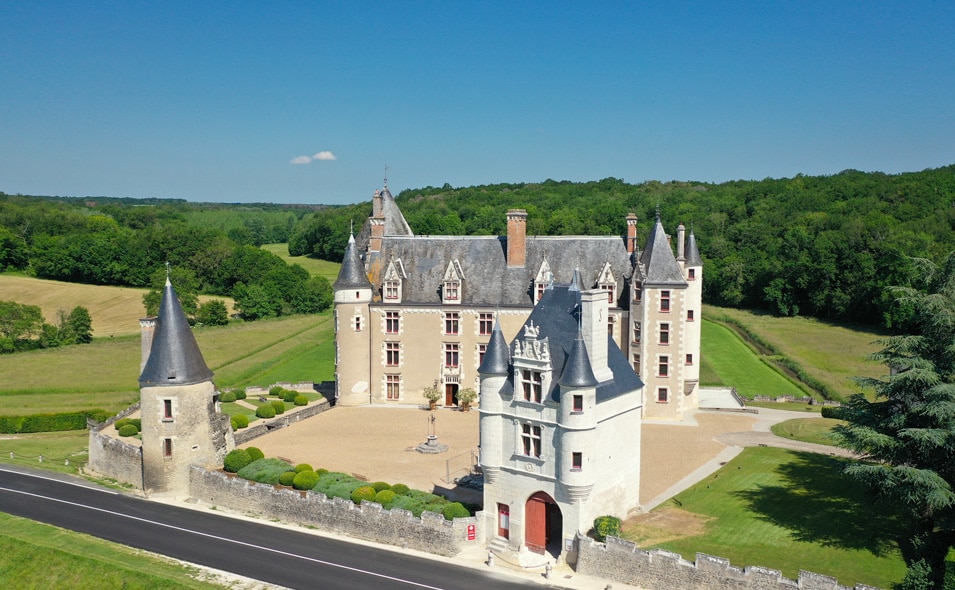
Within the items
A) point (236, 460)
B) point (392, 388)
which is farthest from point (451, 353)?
point (236, 460)

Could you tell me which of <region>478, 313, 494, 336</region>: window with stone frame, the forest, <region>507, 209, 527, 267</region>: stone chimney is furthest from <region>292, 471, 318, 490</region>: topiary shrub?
the forest

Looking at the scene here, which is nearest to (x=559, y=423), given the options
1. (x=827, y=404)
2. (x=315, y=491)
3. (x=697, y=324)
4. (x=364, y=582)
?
(x=364, y=582)

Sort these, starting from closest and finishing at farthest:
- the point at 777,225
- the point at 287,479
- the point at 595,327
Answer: the point at 595,327
the point at 287,479
the point at 777,225

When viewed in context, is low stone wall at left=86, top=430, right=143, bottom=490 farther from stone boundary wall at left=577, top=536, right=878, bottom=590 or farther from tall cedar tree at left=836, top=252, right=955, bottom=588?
tall cedar tree at left=836, top=252, right=955, bottom=588

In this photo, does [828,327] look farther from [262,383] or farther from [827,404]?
[262,383]

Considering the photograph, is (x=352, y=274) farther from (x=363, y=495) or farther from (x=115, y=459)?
(x=363, y=495)

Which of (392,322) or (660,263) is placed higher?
(660,263)
